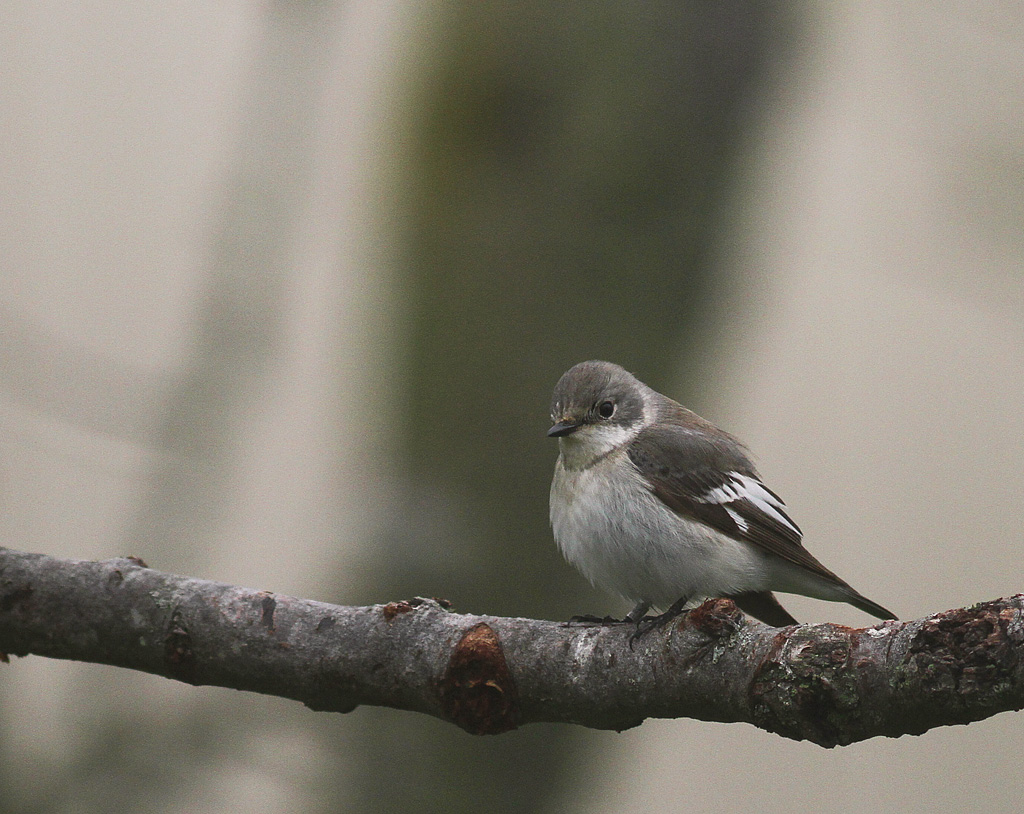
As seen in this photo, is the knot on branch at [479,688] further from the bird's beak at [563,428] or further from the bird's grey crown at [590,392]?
the bird's grey crown at [590,392]

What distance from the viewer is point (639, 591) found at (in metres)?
2.71

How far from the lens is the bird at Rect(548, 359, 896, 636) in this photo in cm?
267

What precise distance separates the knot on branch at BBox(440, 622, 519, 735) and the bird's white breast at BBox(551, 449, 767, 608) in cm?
96

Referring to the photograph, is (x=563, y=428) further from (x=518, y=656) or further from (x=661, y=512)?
(x=518, y=656)

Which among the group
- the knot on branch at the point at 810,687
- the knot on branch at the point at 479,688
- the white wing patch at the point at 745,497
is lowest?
the knot on branch at the point at 479,688

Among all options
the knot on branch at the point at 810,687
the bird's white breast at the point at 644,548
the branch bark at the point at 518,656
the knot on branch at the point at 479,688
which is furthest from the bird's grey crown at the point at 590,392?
the knot on branch at the point at 810,687

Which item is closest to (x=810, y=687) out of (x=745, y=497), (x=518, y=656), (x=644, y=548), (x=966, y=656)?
(x=966, y=656)

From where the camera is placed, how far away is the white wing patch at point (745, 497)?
2818 millimetres

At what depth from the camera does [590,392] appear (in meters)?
2.94

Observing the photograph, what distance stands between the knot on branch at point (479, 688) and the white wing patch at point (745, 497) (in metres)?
1.20

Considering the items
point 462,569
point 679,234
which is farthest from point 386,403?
point 679,234

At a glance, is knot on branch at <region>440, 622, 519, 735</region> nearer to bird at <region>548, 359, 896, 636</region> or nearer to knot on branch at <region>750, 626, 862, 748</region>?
knot on branch at <region>750, 626, 862, 748</region>

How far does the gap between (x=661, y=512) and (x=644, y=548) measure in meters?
0.13

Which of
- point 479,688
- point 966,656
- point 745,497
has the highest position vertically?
point 966,656
